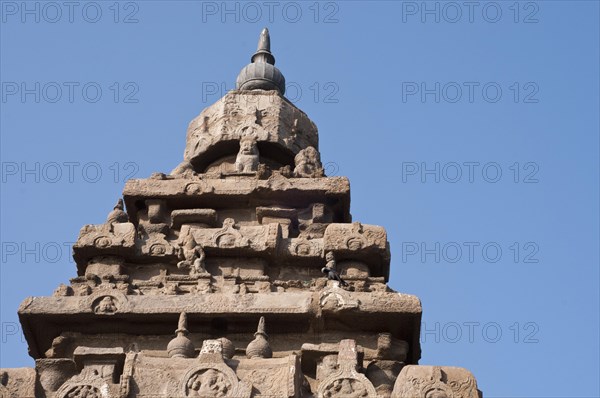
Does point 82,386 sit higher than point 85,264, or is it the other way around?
point 85,264

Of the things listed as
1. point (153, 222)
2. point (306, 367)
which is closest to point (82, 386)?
point (306, 367)

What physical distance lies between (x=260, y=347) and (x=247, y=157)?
629 centimetres

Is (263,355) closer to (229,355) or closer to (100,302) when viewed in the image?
(229,355)

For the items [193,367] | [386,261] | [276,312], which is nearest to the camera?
[193,367]

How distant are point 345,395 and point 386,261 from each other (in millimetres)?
3895

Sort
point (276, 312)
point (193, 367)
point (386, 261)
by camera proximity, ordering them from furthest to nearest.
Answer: point (386, 261) < point (276, 312) < point (193, 367)

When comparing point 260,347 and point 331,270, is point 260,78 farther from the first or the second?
point 260,347

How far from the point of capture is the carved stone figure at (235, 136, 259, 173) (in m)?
28.6

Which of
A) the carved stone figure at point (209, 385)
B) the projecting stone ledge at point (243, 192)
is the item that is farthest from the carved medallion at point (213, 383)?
the projecting stone ledge at point (243, 192)

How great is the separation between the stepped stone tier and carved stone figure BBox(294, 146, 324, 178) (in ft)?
0.09

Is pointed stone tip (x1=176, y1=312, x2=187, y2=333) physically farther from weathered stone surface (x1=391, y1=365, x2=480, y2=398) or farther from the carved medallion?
weathered stone surface (x1=391, y1=365, x2=480, y2=398)

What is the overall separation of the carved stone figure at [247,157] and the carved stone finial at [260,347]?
5501 millimetres

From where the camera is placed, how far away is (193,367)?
73.4 ft

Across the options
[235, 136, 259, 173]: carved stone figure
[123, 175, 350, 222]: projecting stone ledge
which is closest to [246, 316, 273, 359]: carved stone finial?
[123, 175, 350, 222]: projecting stone ledge
